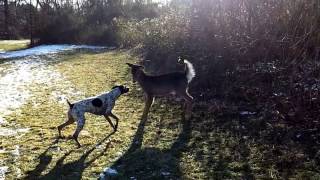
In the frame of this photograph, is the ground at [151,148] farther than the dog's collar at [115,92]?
No

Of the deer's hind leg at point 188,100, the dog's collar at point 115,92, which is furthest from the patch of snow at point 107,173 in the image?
the deer's hind leg at point 188,100

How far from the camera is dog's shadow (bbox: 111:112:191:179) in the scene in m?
6.83

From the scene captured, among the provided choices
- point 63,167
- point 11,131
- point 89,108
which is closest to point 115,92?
point 89,108

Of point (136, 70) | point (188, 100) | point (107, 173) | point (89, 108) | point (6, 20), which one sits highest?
point (136, 70)

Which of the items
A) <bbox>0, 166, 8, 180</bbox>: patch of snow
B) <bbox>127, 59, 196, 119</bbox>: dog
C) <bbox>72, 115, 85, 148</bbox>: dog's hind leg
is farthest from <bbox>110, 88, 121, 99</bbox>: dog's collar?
<bbox>0, 166, 8, 180</bbox>: patch of snow

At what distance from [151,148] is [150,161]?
0.72m

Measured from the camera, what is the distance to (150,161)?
7.41m

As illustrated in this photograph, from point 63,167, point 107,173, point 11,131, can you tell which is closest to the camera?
point 107,173

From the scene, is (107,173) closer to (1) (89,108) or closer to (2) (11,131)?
(1) (89,108)

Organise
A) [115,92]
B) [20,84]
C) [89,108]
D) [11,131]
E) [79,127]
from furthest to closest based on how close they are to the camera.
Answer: [20,84], [11,131], [115,92], [89,108], [79,127]

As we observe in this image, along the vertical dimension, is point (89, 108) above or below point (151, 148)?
above

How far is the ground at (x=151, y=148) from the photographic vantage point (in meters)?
6.89

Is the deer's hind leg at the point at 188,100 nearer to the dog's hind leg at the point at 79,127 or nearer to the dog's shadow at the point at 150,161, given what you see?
the dog's shadow at the point at 150,161

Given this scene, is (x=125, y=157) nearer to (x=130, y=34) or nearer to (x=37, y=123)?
(x=37, y=123)
